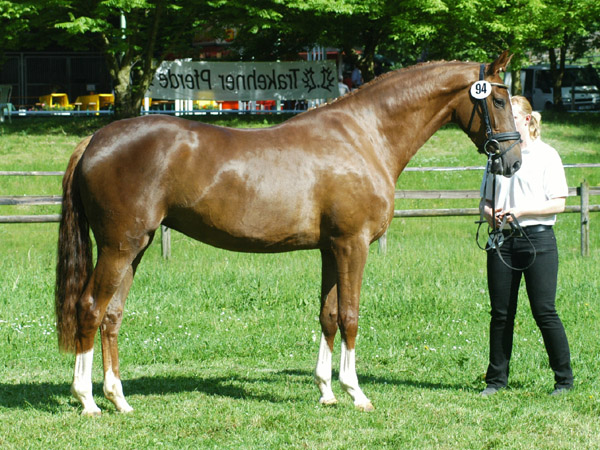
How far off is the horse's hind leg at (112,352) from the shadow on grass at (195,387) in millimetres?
405

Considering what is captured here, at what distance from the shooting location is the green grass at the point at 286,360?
4.52m

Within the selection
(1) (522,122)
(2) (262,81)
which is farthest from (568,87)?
(1) (522,122)

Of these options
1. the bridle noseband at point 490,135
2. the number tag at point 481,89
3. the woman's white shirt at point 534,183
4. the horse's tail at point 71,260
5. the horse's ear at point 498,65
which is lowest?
the horse's tail at point 71,260

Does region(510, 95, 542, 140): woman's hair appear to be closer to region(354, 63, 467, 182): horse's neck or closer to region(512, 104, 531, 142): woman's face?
region(512, 104, 531, 142): woman's face

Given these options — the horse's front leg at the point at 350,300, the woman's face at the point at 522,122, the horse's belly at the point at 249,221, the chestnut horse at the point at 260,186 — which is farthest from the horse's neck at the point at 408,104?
the horse's belly at the point at 249,221

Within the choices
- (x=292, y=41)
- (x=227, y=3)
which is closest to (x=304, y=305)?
(x=227, y=3)

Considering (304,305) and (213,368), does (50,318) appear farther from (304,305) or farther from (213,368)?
(304,305)

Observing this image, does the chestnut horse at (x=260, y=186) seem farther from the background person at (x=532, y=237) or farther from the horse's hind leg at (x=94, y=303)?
the background person at (x=532, y=237)

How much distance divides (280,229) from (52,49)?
29.1 meters

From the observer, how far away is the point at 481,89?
15.9 ft

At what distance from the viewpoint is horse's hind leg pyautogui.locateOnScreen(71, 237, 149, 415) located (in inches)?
184

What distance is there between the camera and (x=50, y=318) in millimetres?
7074

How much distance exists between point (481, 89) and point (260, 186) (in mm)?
1589

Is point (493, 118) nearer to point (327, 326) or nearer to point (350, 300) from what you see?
point (350, 300)
